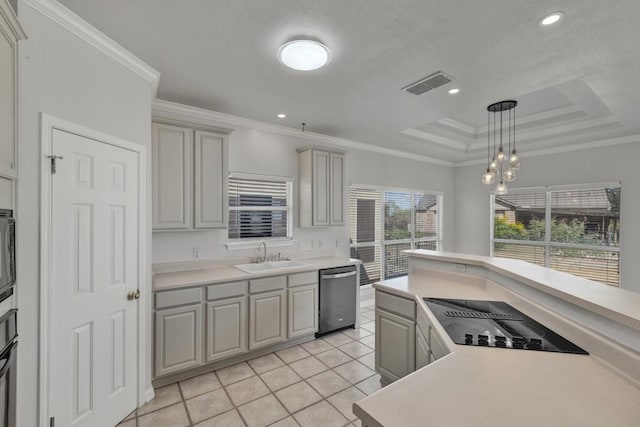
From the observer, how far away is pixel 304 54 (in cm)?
208

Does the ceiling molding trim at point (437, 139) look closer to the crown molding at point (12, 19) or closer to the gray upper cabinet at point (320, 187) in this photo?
the gray upper cabinet at point (320, 187)

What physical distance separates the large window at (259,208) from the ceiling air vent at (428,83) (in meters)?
1.98

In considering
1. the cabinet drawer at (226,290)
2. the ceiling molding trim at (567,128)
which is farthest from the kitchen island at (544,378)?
the ceiling molding trim at (567,128)

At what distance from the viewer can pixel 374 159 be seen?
5121 millimetres

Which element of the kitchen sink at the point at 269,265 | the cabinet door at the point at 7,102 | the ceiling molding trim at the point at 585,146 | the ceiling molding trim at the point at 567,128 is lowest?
the kitchen sink at the point at 269,265

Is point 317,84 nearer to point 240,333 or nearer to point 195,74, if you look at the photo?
point 195,74

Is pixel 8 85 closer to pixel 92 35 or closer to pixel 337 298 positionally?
pixel 92 35

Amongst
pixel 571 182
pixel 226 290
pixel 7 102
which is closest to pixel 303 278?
pixel 226 290

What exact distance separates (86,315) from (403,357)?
232 centimetres

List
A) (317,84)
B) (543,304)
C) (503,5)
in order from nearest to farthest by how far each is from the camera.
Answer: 1. (503,5)
2. (543,304)
3. (317,84)

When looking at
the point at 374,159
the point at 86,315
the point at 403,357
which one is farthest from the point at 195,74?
the point at 374,159

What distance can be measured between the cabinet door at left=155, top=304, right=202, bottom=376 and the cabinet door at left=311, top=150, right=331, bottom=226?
6.28 ft

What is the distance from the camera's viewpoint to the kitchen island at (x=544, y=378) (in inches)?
36.1

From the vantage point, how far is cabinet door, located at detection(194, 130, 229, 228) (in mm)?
3061
